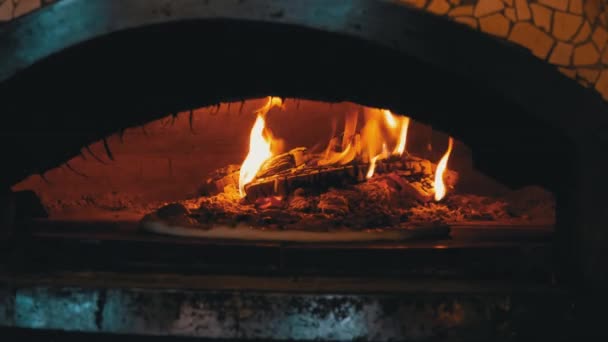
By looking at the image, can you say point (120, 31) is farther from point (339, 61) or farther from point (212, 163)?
point (212, 163)

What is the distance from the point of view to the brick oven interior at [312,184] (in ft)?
8.00

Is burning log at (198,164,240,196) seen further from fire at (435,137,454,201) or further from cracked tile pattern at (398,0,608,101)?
cracked tile pattern at (398,0,608,101)

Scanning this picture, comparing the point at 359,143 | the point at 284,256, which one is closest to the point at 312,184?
the point at 359,143

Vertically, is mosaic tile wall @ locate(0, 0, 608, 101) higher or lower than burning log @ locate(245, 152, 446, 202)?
higher

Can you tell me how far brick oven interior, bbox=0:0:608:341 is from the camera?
2.44 m

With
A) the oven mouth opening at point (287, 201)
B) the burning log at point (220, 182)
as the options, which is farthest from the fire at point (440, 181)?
the burning log at point (220, 182)

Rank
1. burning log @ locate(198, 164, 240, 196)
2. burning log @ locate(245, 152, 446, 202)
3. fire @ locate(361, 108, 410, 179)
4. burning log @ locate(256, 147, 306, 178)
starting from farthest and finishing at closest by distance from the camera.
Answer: burning log @ locate(198, 164, 240, 196) → fire @ locate(361, 108, 410, 179) → burning log @ locate(256, 147, 306, 178) → burning log @ locate(245, 152, 446, 202)

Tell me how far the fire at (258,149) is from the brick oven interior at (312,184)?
0.40 ft

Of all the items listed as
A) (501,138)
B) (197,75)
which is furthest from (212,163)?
(501,138)

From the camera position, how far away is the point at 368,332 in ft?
7.96

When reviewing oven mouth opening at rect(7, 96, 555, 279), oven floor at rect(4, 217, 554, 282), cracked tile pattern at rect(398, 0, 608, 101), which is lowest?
oven floor at rect(4, 217, 554, 282)

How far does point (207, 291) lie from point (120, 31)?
1.08m

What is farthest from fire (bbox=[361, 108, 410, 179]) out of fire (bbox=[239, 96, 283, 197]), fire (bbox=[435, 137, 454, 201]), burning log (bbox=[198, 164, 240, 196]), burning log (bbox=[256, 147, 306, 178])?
burning log (bbox=[198, 164, 240, 196])

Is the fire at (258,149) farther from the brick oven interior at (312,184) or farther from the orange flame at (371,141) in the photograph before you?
the orange flame at (371,141)
